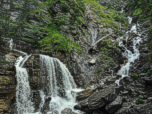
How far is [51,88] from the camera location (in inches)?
380

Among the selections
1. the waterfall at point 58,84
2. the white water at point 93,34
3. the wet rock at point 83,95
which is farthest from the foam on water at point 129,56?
the waterfall at point 58,84

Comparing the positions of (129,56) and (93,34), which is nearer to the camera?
(129,56)

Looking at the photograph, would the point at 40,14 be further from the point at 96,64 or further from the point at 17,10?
the point at 96,64

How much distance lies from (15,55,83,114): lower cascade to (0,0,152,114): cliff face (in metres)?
0.38

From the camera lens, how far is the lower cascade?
25.6ft

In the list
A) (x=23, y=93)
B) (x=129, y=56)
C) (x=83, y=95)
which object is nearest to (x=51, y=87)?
(x=23, y=93)

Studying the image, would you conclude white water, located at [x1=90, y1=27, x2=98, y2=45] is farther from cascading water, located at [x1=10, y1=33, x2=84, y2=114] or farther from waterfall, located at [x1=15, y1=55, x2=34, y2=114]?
waterfall, located at [x1=15, y1=55, x2=34, y2=114]

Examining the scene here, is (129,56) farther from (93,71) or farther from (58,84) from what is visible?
(58,84)

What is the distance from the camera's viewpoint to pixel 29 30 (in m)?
12.8

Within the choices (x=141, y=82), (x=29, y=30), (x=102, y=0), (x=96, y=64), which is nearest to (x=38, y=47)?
(x=29, y=30)

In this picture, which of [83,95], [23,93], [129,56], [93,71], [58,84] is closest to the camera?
[23,93]

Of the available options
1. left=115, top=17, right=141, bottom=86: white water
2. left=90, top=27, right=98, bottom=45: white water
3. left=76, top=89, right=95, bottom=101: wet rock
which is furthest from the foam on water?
left=90, top=27, right=98, bottom=45: white water

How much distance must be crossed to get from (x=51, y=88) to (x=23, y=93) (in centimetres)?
241

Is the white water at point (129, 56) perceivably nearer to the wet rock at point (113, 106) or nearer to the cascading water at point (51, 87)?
the wet rock at point (113, 106)
